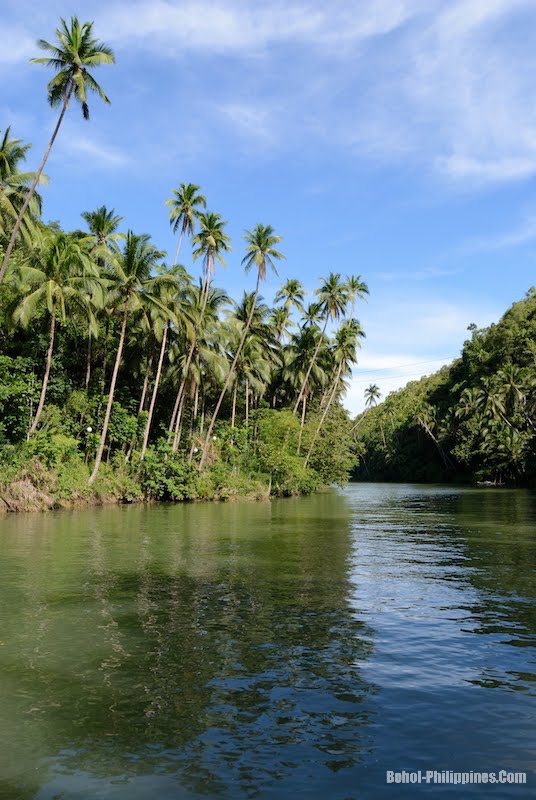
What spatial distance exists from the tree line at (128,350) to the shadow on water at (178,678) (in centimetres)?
1973

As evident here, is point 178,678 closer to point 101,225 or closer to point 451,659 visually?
point 451,659

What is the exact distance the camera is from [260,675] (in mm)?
7684

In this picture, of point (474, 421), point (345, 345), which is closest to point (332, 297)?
point (345, 345)

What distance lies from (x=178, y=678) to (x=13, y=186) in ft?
114

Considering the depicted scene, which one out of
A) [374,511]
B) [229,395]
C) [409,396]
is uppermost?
[409,396]

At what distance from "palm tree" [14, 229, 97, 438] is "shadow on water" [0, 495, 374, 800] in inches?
800

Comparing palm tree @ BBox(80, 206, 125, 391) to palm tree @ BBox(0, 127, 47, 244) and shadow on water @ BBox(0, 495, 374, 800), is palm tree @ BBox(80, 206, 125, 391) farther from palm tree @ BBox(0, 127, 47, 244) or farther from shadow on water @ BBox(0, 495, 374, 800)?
shadow on water @ BBox(0, 495, 374, 800)

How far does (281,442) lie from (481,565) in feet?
119

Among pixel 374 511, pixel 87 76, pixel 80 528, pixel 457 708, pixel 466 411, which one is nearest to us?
pixel 457 708

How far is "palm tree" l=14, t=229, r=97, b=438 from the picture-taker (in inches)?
1321

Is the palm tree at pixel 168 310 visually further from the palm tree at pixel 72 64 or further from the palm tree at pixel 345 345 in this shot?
the palm tree at pixel 345 345

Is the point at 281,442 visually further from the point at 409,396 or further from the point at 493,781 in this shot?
the point at 409,396

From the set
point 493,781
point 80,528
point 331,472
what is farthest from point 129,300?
point 493,781

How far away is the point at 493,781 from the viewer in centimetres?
519
